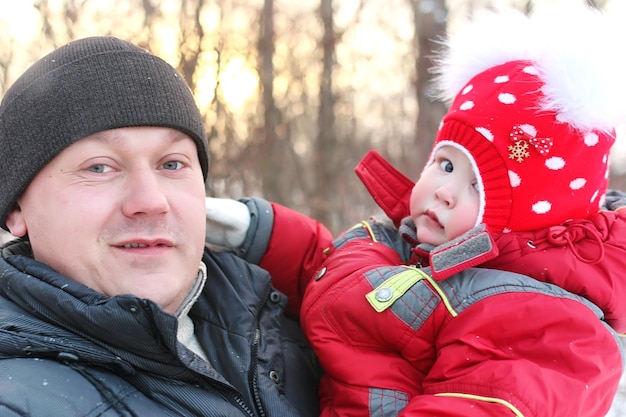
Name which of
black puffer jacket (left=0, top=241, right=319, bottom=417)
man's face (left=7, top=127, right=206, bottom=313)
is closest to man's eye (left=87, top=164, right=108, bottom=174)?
man's face (left=7, top=127, right=206, bottom=313)

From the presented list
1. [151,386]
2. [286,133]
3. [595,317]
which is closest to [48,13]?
[286,133]

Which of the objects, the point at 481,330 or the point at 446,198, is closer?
the point at 481,330

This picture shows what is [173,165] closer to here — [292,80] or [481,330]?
[481,330]

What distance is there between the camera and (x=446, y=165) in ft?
6.59

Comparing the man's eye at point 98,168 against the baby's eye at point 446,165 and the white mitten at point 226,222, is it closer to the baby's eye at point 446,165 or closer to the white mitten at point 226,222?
the white mitten at point 226,222

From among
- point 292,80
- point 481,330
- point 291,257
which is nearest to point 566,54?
point 481,330

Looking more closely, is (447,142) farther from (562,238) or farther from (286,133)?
(286,133)

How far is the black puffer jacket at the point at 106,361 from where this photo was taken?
52.6 inches

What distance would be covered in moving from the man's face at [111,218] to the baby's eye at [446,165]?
3.09ft

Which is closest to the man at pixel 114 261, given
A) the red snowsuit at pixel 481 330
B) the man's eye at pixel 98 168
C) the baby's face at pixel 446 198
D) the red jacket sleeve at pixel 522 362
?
the man's eye at pixel 98 168

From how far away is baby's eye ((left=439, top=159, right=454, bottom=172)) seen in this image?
2.00m

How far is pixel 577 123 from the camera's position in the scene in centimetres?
180

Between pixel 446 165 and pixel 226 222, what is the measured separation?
905 millimetres

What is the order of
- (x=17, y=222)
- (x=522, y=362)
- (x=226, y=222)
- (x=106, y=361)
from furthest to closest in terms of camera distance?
(x=226, y=222), (x=17, y=222), (x=522, y=362), (x=106, y=361)
